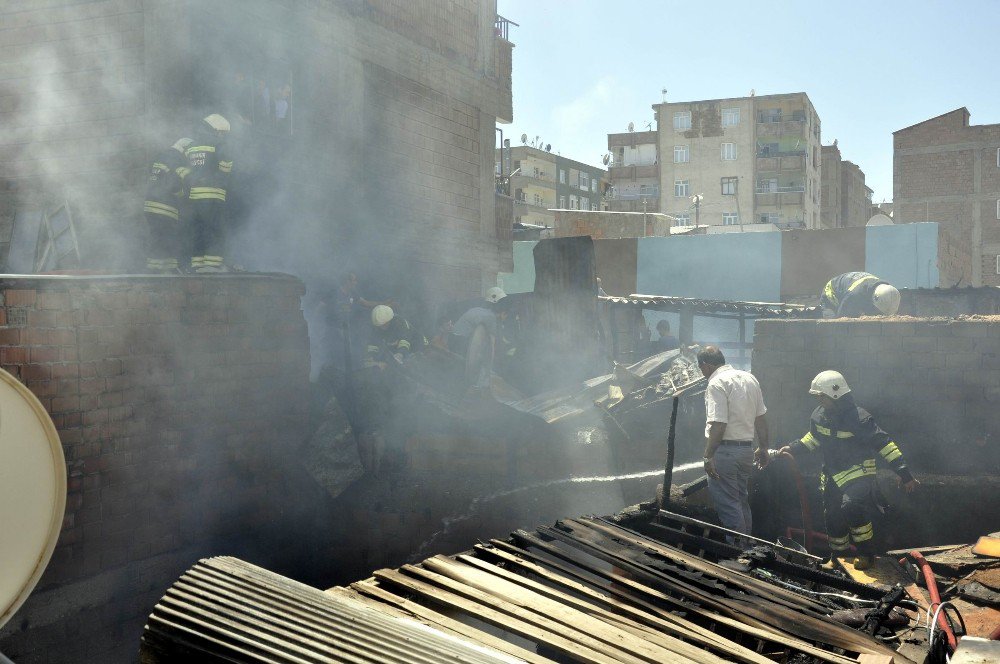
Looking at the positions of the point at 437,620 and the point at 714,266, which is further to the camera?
the point at 714,266

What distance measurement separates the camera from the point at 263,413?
6828mm

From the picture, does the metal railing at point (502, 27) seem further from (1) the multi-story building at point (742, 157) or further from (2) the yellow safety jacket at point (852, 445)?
(1) the multi-story building at point (742, 157)

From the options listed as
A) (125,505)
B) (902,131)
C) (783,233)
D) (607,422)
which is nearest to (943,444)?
(607,422)

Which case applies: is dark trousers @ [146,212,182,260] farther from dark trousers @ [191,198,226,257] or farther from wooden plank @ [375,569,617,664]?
wooden plank @ [375,569,617,664]

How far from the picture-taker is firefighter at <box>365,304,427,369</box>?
31.2ft

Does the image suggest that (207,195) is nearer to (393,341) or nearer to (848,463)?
(393,341)

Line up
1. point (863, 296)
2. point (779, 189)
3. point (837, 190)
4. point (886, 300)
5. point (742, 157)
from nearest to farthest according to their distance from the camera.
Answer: point (886, 300), point (863, 296), point (779, 189), point (742, 157), point (837, 190)

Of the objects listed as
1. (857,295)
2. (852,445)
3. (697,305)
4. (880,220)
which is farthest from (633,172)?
(852,445)

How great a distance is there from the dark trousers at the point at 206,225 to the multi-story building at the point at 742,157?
162ft

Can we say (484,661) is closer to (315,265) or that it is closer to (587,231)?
(315,265)

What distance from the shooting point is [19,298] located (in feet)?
16.4

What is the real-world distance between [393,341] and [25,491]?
7080mm

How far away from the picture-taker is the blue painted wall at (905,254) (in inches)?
798

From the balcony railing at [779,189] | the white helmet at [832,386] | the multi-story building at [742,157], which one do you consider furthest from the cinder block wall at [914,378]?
the balcony railing at [779,189]
